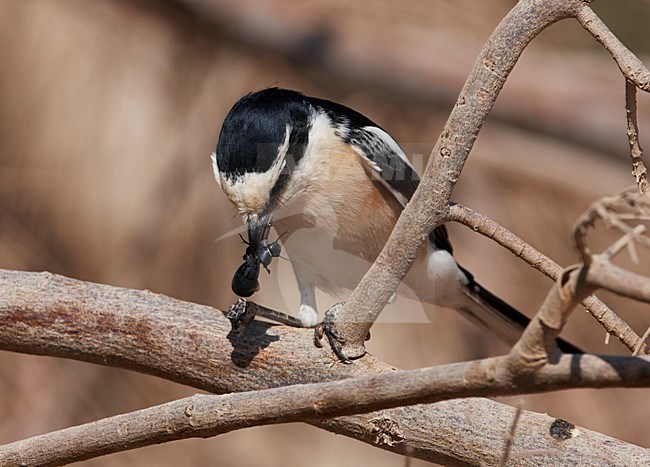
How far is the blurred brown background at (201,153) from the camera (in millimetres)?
3832

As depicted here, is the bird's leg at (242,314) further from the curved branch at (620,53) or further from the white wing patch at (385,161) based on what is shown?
the curved branch at (620,53)

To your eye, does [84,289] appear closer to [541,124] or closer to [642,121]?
[541,124]

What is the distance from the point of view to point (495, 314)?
269cm

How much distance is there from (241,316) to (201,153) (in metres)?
1.99

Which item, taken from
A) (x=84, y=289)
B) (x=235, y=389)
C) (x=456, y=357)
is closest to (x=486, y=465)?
(x=235, y=389)

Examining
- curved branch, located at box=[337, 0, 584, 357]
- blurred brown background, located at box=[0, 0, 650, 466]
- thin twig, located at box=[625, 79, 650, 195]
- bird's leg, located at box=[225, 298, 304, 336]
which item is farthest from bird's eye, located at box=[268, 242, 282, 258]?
blurred brown background, located at box=[0, 0, 650, 466]

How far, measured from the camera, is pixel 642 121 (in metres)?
4.00

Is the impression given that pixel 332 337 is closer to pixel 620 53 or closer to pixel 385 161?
pixel 385 161

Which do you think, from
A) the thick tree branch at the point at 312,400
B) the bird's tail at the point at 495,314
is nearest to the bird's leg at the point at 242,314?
the thick tree branch at the point at 312,400

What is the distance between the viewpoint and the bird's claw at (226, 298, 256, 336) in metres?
1.99

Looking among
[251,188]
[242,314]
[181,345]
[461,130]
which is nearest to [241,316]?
[242,314]

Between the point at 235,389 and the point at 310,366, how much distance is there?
0.18 metres

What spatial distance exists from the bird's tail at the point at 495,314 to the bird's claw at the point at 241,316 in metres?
0.94

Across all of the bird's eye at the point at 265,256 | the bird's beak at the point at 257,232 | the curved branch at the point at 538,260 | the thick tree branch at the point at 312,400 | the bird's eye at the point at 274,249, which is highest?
the bird's beak at the point at 257,232
